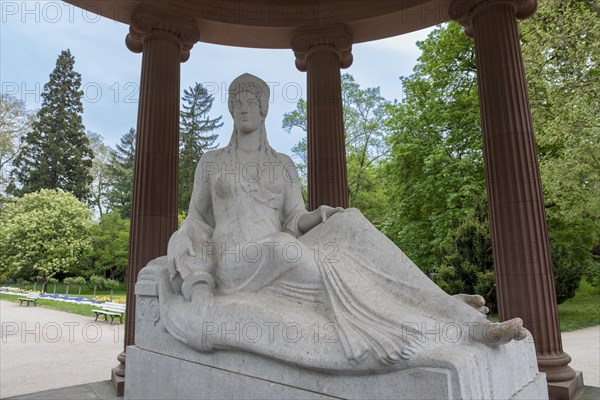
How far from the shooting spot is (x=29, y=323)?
1631 centimetres

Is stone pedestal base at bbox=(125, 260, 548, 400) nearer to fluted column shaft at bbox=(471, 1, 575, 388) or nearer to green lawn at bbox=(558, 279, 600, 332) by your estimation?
fluted column shaft at bbox=(471, 1, 575, 388)

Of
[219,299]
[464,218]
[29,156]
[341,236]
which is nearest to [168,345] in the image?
[219,299]

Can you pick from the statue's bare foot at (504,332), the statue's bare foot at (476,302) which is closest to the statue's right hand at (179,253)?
the statue's bare foot at (476,302)

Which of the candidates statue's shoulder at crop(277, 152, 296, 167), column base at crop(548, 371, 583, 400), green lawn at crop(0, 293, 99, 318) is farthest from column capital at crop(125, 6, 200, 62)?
green lawn at crop(0, 293, 99, 318)

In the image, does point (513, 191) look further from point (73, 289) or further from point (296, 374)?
point (73, 289)

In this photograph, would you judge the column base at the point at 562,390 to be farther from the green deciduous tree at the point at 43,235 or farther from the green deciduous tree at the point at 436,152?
the green deciduous tree at the point at 43,235

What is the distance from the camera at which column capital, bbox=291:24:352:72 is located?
→ 9039 millimetres

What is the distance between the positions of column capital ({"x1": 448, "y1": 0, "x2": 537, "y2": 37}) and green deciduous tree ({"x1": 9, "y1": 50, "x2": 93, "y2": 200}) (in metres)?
40.6

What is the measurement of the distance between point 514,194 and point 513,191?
53 mm

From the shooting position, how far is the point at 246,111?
480 centimetres

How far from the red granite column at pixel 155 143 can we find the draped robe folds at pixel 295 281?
2884mm

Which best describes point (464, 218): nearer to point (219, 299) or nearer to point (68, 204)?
point (219, 299)

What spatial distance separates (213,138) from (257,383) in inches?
1602

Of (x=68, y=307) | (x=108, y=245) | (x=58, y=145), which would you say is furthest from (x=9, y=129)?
(x=68, y=307)
